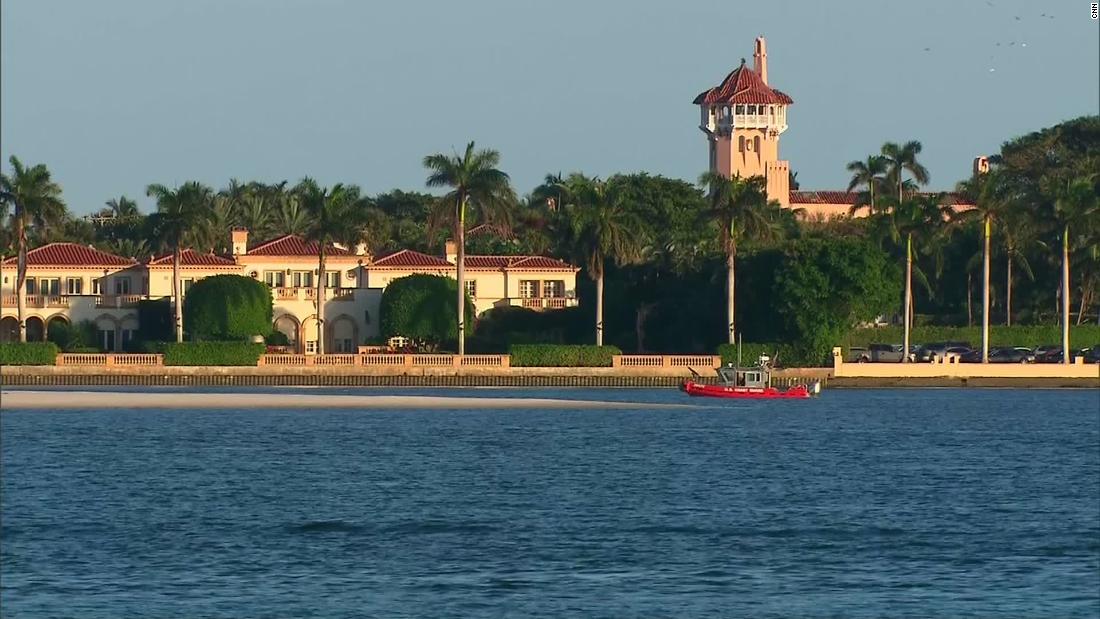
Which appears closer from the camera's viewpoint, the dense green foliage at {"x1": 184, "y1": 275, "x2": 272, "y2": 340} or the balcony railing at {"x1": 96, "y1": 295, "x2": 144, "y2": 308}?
the dense green foliage at {"x1": 184, "y1": 275, "x2": 272, "y2": 340}

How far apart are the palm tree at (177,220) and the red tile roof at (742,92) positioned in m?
75.8

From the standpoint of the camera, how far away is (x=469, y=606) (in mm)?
41625

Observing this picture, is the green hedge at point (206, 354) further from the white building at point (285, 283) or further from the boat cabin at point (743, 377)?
the boat cabin at point (743, 377)

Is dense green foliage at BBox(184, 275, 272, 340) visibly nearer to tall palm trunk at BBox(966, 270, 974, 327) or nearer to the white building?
the white building

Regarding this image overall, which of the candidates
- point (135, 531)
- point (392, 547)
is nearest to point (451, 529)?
point (392, 547)

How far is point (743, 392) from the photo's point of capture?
113 m

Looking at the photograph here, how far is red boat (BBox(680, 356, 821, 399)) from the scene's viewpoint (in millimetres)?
112188

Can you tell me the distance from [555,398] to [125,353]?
2762 centimetres

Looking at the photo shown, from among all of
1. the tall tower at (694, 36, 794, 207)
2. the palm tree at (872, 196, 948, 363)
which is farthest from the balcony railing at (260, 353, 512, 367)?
the tall tower at (694, 36, 794, 207)

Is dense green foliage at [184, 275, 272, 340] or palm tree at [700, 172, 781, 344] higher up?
palm tree at [700, 172, 781, 344]

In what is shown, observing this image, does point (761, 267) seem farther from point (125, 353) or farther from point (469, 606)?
point (469, 606)

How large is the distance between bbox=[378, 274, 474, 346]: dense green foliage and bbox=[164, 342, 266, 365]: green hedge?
948 centimetres

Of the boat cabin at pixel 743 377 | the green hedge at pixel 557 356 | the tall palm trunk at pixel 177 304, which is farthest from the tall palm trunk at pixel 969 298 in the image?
the tall palm trunk at pixel 177 304

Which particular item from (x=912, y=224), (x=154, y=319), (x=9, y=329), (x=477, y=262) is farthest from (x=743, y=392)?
(x=9, y=329)
